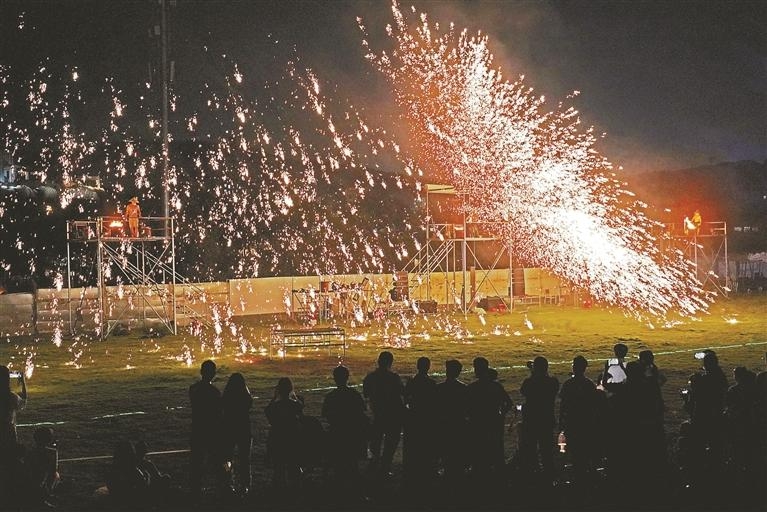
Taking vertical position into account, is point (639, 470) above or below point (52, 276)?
below

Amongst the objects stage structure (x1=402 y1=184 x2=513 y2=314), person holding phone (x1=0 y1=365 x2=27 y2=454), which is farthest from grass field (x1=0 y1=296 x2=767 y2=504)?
stage structure (x1=402 y1=184 x2=513 y2=314)

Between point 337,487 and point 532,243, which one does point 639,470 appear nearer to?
point 337,487

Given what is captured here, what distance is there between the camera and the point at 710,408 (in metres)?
8.80

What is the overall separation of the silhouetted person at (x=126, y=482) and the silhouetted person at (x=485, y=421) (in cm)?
324

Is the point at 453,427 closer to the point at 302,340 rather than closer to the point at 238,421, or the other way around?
the point at 238,421

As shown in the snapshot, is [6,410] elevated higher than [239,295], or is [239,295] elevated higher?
[239,295]

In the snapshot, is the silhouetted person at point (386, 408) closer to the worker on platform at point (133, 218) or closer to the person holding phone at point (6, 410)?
the person holding phone at point (6, 410)

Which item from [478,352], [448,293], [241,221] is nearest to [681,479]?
[478,352]

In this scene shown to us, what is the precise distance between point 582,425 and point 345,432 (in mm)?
2430

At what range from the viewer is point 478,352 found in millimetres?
22359

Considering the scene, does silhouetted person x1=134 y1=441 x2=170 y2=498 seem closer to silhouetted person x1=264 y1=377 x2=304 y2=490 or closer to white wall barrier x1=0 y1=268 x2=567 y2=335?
silhouetted person x1=264 y1=377 x2=304 y2=490

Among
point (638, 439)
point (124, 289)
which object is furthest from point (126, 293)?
point (638, 439)

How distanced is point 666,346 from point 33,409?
1620 cm

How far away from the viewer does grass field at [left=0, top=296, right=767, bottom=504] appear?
12.6 m
